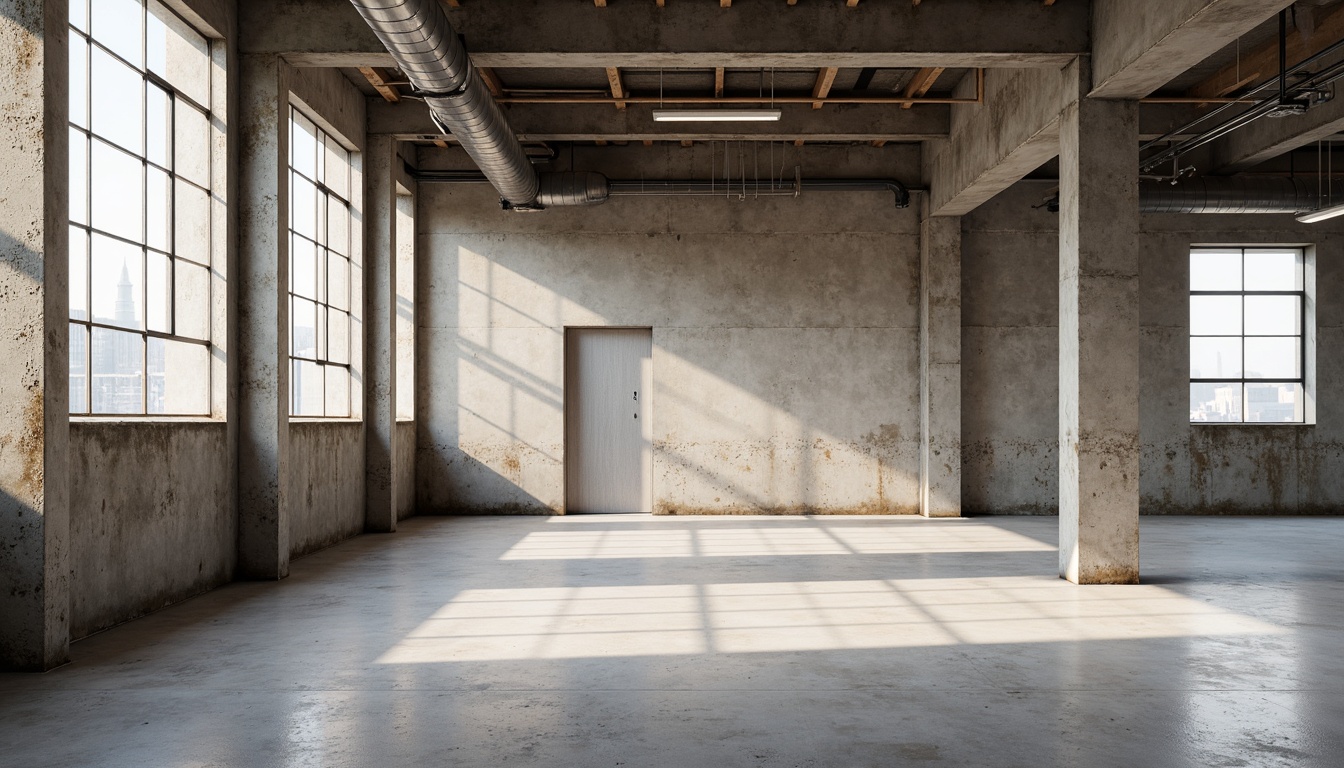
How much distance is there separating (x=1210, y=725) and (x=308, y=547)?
28.0 feet

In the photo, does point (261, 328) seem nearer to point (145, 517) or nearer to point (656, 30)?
point (145, 517)

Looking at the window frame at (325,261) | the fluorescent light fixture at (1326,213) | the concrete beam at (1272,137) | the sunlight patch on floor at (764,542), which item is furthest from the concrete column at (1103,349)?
the window frame at (325,261)

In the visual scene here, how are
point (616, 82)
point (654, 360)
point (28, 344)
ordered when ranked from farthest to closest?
1. point (654, 360)
2. point (616, 82)
3. point (28, 344)

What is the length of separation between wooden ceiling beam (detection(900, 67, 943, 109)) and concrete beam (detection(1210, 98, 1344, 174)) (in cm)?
413

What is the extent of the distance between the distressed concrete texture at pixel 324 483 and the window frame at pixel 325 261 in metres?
0.32

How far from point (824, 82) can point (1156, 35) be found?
431cm

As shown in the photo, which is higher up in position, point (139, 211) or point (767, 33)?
point (767, 33)

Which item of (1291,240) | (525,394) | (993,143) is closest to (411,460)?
(525,394)

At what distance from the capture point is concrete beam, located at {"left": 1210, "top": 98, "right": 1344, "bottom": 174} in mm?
10992

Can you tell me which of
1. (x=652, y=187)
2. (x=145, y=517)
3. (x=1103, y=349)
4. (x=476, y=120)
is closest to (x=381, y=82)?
(x=476, y=120)

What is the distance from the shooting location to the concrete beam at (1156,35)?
6.79m

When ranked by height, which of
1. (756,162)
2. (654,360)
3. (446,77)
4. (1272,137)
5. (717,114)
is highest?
(756,162)

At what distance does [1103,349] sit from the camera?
27.9ft

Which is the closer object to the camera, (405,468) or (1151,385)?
(405,468)
